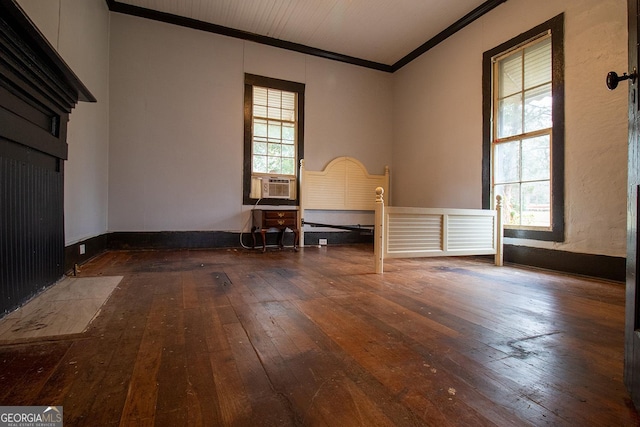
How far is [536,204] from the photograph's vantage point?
341 cm

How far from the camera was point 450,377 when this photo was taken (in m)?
1.05

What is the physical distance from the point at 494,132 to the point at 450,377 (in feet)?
12.1

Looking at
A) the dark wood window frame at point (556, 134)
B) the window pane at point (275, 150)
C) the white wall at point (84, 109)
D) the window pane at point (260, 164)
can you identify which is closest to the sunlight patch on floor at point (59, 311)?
the white wall at point (84, 109)

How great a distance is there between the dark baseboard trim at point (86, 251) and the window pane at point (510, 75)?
4.96 metres

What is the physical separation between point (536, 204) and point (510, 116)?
1127mm

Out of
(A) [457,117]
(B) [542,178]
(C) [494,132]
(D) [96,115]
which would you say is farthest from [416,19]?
(D) [96,115]

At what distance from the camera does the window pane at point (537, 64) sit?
3.33 m

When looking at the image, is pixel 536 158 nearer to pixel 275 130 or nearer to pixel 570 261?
pixel 570 261

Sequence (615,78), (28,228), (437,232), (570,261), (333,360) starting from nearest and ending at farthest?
1. (615,78)
2. (333,360)
3. (28,228)
4. (570,261)
5. (437,232)

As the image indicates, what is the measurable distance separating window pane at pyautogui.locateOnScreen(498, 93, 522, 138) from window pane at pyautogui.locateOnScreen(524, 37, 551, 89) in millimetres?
196

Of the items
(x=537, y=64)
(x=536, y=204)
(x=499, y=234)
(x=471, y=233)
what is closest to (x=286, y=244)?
(x=471, y=233)

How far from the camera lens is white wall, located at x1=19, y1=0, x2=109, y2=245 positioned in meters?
2.35

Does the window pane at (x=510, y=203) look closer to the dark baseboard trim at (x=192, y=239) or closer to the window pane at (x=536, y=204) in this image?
the window pane at (x=536, y=204)

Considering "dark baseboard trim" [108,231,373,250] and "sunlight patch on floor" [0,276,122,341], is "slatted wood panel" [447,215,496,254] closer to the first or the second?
"dark baseboard trim" [108,231,373,250]
